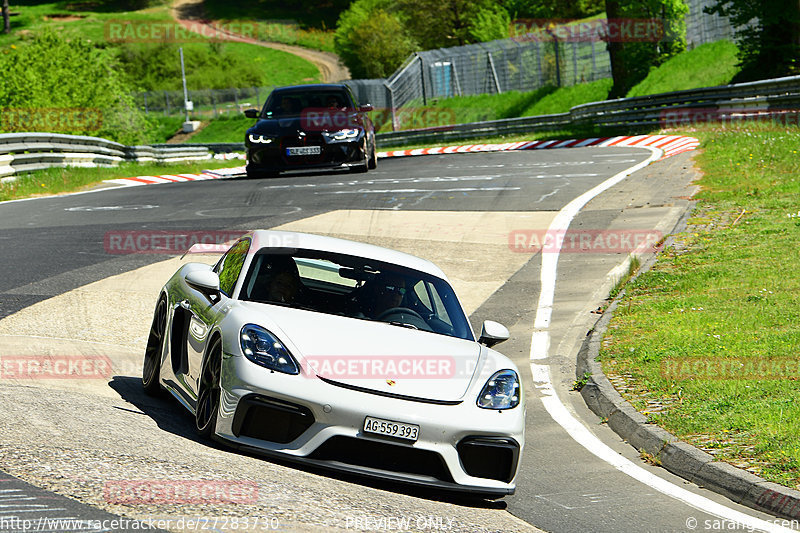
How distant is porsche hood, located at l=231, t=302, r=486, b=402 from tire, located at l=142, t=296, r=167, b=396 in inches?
53.9

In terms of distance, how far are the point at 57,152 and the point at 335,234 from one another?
15794 millimetres

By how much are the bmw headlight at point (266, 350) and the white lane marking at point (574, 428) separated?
2.57 m

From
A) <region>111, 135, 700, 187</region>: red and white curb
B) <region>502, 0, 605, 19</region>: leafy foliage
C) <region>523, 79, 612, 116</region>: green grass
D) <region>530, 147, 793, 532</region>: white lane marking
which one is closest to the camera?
<region>530, 147, 793, 532</region>: white lane marking

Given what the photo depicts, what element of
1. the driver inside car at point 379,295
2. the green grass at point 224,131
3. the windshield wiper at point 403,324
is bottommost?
the green grass at point 224,131

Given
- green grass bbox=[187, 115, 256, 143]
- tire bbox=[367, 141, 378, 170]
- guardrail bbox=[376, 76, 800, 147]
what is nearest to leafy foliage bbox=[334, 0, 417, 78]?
green grass bbox=[187, 115, 256, 143]

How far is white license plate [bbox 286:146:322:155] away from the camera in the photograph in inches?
898

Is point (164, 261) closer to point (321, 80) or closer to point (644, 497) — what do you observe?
point (644, 497)

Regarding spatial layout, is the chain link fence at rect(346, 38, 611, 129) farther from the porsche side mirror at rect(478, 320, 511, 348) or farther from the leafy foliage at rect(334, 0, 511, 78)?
the porsche side mirror at rect(478, 320, 511, 348)

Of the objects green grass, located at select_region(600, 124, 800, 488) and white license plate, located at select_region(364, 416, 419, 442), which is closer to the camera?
white license plate, located at select_region(364, 416, 419, 442)

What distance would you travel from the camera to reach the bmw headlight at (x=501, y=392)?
6195 millimetres

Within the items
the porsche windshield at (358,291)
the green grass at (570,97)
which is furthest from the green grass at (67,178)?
the green grass at (570,97)

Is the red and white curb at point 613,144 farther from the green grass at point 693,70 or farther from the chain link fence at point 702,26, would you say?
the chain link fence at point 702,26

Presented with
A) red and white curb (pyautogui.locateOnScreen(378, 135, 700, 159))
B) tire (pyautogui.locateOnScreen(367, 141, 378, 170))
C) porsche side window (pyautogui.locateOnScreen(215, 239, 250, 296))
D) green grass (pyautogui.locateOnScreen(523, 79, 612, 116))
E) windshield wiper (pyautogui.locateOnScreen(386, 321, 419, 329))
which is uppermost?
porsche side window (pyautogui.locateOnScreen(215, 239, 250, 296))

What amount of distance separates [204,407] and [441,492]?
5.03 ft
